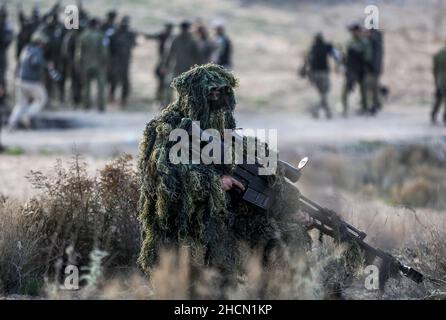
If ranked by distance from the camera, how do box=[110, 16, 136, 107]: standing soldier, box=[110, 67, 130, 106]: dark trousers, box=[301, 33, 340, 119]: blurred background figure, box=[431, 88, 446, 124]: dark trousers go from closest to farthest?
box=[431, 88, 446, 124]: dark trousers → box=[301, 33, 340, 119]: blurred background figure → box=[110, 16, 136, 107]: standing soldier → box=[110, 67, 130, 106]: dark trousers

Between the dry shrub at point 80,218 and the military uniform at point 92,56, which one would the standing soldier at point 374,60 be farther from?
the dry shrub at point 80,218

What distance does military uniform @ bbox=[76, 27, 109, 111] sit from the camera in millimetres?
19688

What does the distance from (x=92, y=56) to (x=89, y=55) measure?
0.21 feet

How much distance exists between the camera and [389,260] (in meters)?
7.59

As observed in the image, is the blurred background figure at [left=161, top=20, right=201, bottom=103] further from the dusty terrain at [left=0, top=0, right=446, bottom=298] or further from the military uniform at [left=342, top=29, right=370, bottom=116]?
the military uniform at [left=342, top=29, right=370, bottom=116]

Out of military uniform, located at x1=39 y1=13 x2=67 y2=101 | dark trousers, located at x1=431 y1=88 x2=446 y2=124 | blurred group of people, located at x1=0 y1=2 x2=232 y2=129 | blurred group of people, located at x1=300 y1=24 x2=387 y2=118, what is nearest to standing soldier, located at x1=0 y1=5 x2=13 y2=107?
blurred group of people, located at x1=0 y1=2 x2=232 y2=129

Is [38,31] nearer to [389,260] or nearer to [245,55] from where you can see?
[245,55]

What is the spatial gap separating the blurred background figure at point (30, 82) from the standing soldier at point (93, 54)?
1571mm

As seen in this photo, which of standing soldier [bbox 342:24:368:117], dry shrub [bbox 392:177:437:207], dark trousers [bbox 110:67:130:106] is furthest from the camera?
dark trousers [bbox 110:67:130:106]

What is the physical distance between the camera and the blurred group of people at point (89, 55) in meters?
19.3

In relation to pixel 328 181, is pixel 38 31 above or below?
above

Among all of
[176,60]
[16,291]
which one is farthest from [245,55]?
[16,291]

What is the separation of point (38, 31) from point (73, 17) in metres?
0.79

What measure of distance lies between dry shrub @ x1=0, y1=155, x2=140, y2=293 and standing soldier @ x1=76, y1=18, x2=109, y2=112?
1130 centimetres
